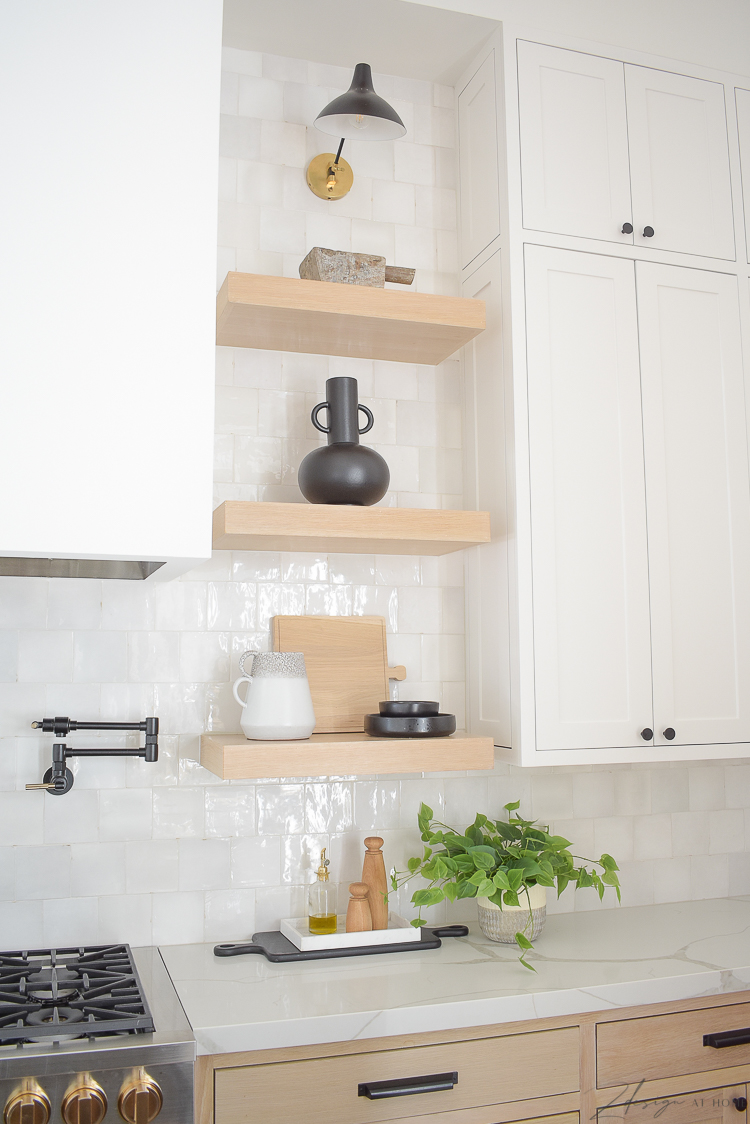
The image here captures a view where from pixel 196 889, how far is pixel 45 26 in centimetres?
180

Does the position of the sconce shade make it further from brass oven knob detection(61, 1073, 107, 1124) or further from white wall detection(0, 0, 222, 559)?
brass oven knob detection(61, 1073, 107, 1124)

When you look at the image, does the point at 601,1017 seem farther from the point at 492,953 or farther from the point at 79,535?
the point at 79,535

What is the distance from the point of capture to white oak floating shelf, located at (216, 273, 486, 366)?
202cm

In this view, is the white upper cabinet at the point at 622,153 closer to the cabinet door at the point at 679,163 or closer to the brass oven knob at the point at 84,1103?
the cabinet door at the point at 679,163

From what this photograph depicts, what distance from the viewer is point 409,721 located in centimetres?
201

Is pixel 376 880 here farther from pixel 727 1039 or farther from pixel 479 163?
pixel 479 163

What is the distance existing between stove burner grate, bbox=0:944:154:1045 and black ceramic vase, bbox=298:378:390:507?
108cm

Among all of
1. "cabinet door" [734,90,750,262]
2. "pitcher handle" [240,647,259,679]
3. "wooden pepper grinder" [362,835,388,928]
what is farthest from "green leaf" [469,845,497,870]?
"cabinet door" [734,90,750,262]

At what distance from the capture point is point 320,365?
7.66 ft

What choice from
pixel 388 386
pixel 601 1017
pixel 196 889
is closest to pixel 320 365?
pixel 388 386

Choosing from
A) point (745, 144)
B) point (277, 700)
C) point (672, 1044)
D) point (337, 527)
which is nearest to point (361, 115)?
point (337, 527)

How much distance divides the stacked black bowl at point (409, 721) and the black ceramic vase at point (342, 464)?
48cm

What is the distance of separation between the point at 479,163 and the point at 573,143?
0.84 feet

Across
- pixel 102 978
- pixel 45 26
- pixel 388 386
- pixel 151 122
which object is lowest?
pixel 102 978
